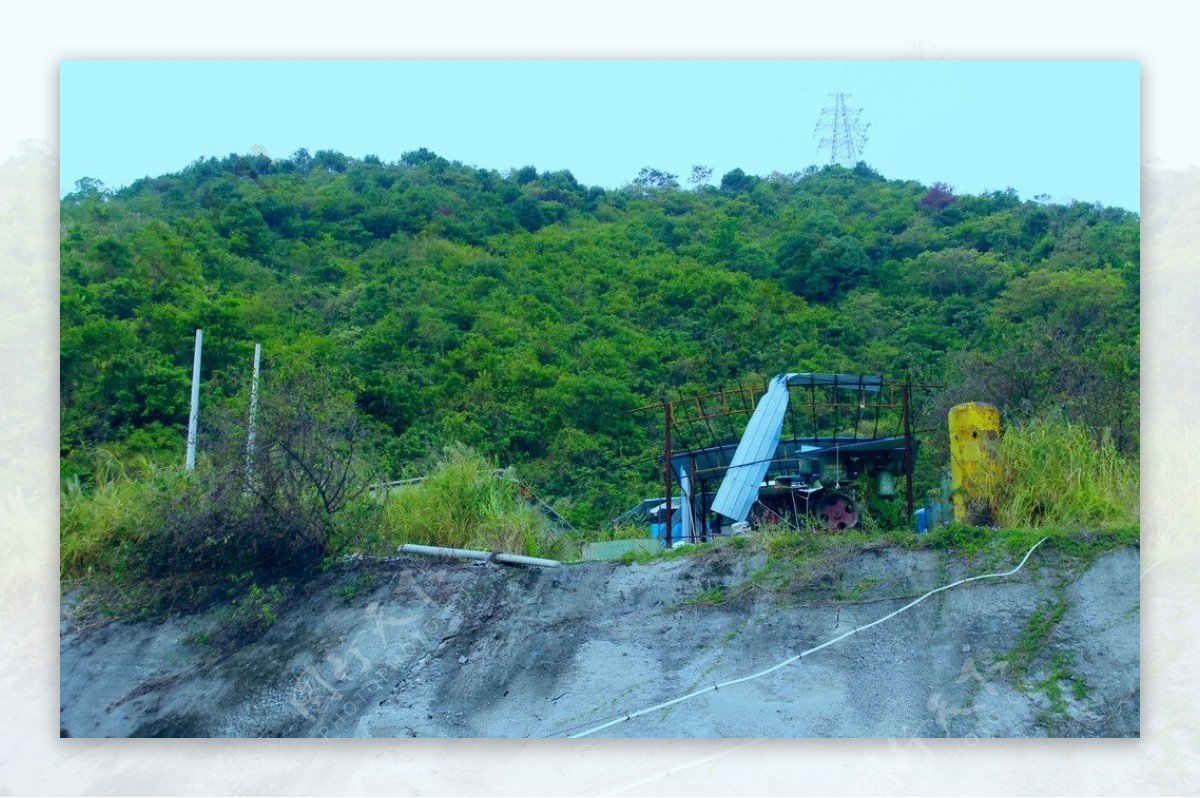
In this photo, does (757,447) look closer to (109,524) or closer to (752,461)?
(752,461)

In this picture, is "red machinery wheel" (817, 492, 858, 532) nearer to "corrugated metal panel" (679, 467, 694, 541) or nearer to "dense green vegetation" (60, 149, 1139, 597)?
"corrugated metal panel" (679, 467, 694, 541)

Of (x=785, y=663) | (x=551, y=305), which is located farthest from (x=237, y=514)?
(x=551, y=305)

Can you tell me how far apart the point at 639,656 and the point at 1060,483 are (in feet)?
11.8

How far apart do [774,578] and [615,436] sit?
24.9ft

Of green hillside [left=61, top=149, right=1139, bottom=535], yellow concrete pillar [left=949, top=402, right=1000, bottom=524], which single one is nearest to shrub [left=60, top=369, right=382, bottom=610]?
green hillside [left=61, top=149, right=1139, bottom=535]

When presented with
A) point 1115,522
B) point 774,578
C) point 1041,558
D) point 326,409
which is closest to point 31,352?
point 326,409

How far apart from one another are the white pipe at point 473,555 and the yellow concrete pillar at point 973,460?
10.7 feet

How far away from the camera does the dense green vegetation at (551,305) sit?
14.1 meters

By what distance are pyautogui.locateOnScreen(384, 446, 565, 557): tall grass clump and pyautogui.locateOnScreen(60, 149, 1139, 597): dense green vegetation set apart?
761 mm

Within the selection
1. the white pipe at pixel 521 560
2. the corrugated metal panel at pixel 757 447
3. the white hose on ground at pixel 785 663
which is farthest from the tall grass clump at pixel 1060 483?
the white pipe at pixel 521 560

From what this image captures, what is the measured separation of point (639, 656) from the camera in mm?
9547

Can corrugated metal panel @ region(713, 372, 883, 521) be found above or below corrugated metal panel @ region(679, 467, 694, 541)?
above

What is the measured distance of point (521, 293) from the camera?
69.8ft

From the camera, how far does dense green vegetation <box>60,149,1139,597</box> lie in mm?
14117
